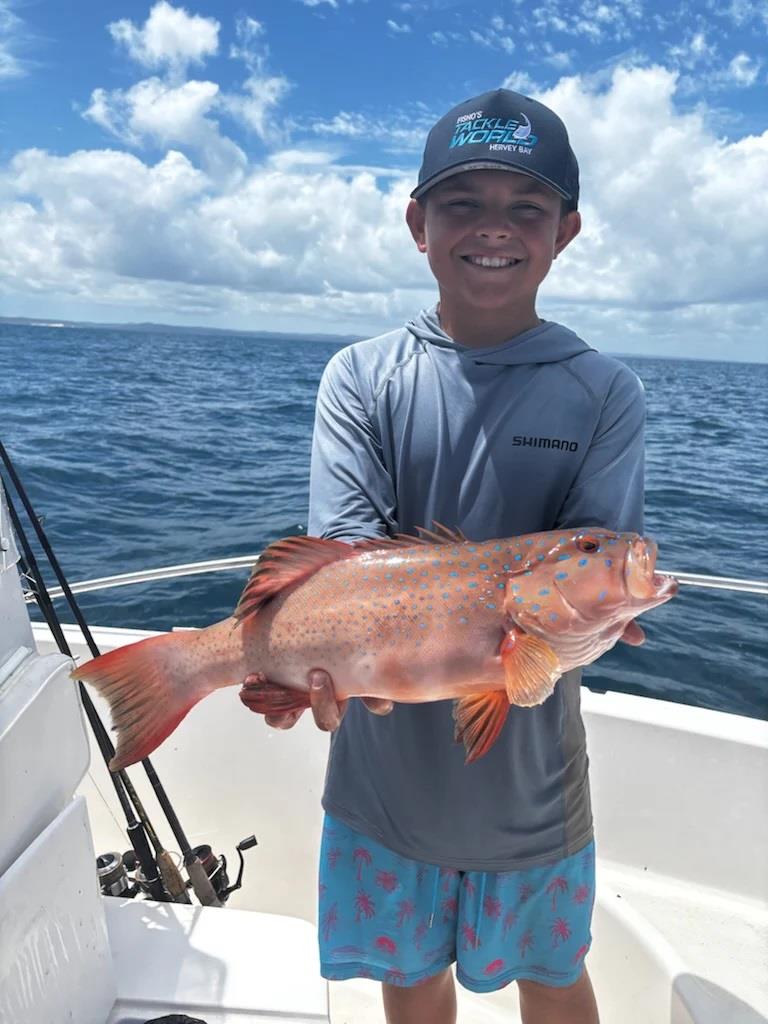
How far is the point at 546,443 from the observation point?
7.21ft

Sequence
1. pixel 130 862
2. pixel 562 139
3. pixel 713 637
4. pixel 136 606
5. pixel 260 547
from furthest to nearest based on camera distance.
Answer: pixel 260 547 → pixel 136 606 → pixel 713 637 → pixel 130 862 → pixel 562 139

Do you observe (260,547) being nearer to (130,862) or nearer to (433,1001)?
(130,862)

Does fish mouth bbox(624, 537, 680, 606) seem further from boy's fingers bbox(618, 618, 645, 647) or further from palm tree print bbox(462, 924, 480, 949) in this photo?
palm tree print bbox(462, 924, 480, 949)

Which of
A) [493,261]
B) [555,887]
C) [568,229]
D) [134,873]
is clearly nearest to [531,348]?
[493,261]

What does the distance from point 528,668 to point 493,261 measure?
1129mm

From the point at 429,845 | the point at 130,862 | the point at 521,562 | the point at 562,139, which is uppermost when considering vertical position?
the point at 562,139

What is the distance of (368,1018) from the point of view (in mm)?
3564

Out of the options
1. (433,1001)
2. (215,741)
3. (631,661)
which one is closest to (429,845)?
(433,1001)

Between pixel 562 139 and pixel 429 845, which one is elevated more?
pixel 562 139

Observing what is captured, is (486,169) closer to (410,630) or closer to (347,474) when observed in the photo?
(347,474)

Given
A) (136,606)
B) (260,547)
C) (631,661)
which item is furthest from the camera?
(260,547)

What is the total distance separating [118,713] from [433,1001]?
136 centimetres

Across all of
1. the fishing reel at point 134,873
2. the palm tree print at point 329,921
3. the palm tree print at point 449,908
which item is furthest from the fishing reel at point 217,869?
the palm tree print at point 449,908

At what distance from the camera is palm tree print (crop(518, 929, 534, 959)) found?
2252 mm
